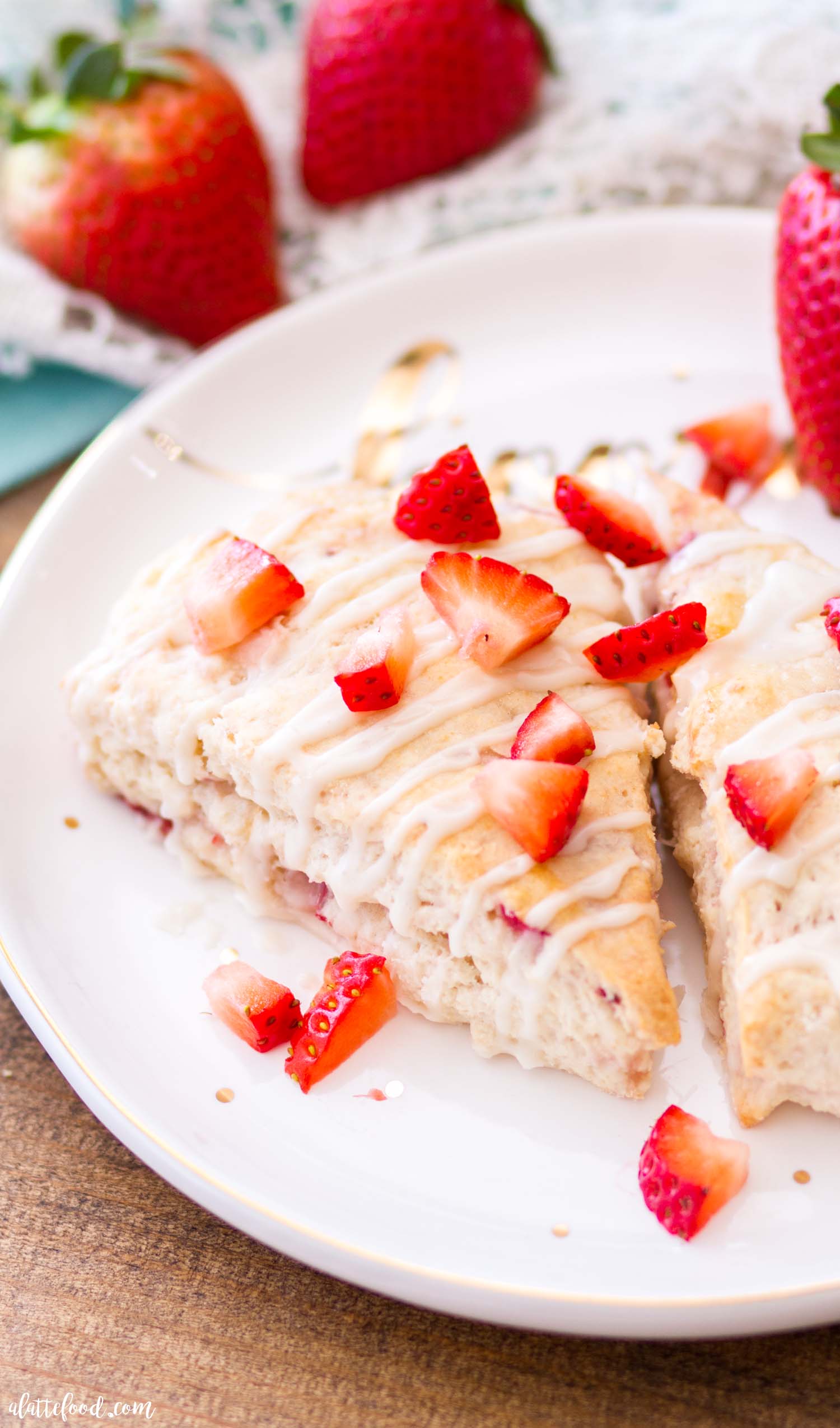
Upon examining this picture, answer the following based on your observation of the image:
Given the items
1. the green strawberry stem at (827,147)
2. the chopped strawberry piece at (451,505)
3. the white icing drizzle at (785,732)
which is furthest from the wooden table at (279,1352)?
the green strawberry stem at (827,147)

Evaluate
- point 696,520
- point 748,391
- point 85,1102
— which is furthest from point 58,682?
point 748,391

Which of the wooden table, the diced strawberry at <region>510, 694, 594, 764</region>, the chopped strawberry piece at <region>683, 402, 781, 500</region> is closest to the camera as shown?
the wooden table

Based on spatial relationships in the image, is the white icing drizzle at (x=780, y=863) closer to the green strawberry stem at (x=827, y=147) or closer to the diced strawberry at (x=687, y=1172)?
the diced strawberry at (x=687, y=1172)

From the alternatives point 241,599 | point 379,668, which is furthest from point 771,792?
point 241,599

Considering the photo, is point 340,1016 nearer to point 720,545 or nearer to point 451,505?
point 451,505

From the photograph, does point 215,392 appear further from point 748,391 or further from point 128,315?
point 748,391

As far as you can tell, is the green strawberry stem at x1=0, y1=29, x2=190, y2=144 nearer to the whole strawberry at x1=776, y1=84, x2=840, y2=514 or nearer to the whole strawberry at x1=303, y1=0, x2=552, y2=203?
the whole strawberry at x1=303, y1=0, x2=552, y2=203

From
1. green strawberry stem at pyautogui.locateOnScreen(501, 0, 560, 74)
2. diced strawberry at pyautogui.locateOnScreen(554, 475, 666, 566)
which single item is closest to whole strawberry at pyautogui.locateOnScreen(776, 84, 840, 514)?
diced strawberry at pyautogui.locateOnScreen(554, 475, 666, 566)
